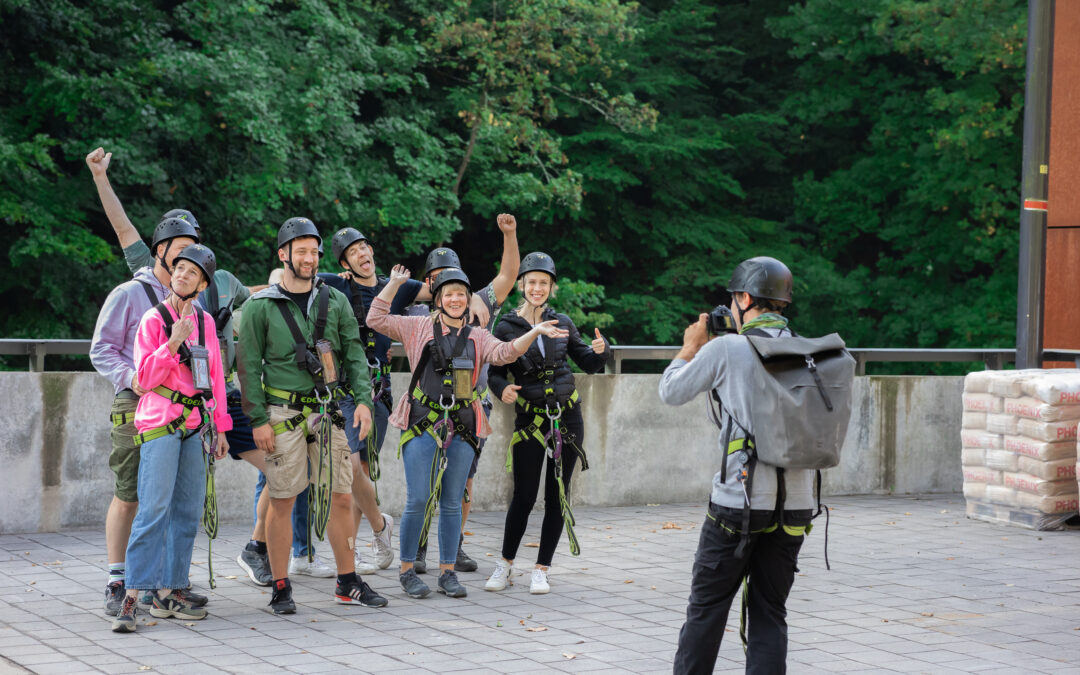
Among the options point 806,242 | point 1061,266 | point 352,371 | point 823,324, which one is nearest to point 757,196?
point 806,242

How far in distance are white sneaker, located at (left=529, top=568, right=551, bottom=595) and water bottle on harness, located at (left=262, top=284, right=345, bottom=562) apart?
1.31 meters

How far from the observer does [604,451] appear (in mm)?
10656

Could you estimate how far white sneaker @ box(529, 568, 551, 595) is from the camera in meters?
7.29

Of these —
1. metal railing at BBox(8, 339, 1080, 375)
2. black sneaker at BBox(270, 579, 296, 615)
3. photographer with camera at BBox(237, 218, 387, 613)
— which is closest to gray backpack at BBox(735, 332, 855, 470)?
photographer with camera at BBox(237, 218, 387, 613)

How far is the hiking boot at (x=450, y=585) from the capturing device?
7.16 m

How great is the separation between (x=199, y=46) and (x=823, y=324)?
13098 mm

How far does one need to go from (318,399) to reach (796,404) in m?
2.89

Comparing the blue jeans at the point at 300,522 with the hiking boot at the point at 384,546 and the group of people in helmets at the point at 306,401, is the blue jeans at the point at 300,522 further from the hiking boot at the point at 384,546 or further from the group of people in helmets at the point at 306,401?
the hiking boot at the point at 384,546

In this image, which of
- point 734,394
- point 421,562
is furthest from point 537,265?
point 734,394

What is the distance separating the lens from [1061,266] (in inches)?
479

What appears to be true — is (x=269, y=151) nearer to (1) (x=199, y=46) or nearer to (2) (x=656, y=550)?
(1) (x=199, y=46)

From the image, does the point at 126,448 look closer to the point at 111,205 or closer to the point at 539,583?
the point at 111,205

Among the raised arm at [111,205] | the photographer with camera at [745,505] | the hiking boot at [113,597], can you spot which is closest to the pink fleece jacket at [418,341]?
the raised arm at [111,205]

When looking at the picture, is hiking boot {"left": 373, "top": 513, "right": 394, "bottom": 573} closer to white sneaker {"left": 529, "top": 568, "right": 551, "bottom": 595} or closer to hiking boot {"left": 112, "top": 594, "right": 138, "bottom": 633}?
white sneaker {"left": 529, "top": 568, "right": 551, "bottom": 595}
